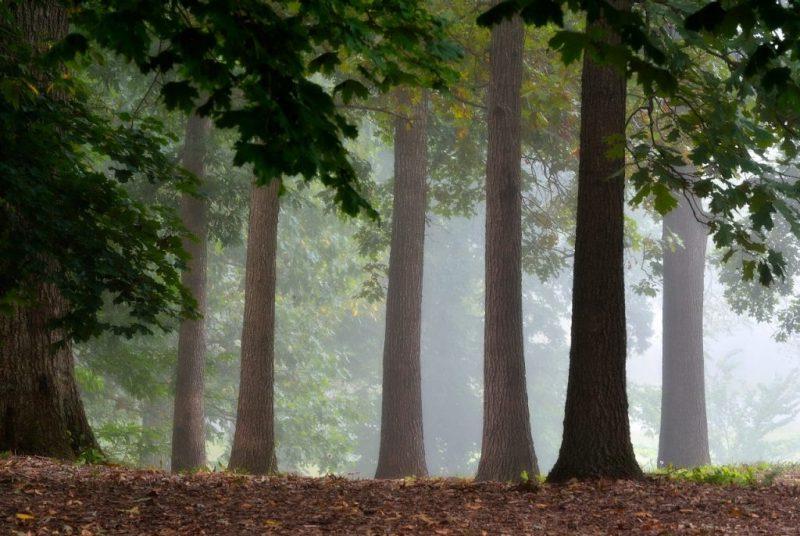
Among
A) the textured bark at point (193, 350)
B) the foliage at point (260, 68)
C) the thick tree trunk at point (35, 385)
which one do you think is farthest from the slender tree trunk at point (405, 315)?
the foliage at point (260, 68)

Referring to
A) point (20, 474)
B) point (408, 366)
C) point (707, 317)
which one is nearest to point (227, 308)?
point (408, 366)

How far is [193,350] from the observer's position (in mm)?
15867

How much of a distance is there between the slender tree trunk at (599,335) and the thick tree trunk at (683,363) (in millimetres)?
11698

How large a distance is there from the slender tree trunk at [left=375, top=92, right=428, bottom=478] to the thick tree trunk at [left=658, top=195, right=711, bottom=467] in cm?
725

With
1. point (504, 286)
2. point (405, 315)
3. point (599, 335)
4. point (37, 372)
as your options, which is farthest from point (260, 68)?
point (405, 315)

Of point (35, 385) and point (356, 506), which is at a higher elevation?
point (35, 385)

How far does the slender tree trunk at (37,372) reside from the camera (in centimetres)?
804

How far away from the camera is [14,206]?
6535 millimetres

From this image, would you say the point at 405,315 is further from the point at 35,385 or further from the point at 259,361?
the point at 35,385

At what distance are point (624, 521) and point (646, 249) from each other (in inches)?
590

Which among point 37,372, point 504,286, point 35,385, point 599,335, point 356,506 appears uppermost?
point 504,286

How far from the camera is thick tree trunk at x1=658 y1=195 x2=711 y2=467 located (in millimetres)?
19031

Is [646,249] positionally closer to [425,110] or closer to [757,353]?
[425,110]

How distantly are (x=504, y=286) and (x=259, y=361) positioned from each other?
10.5ft
